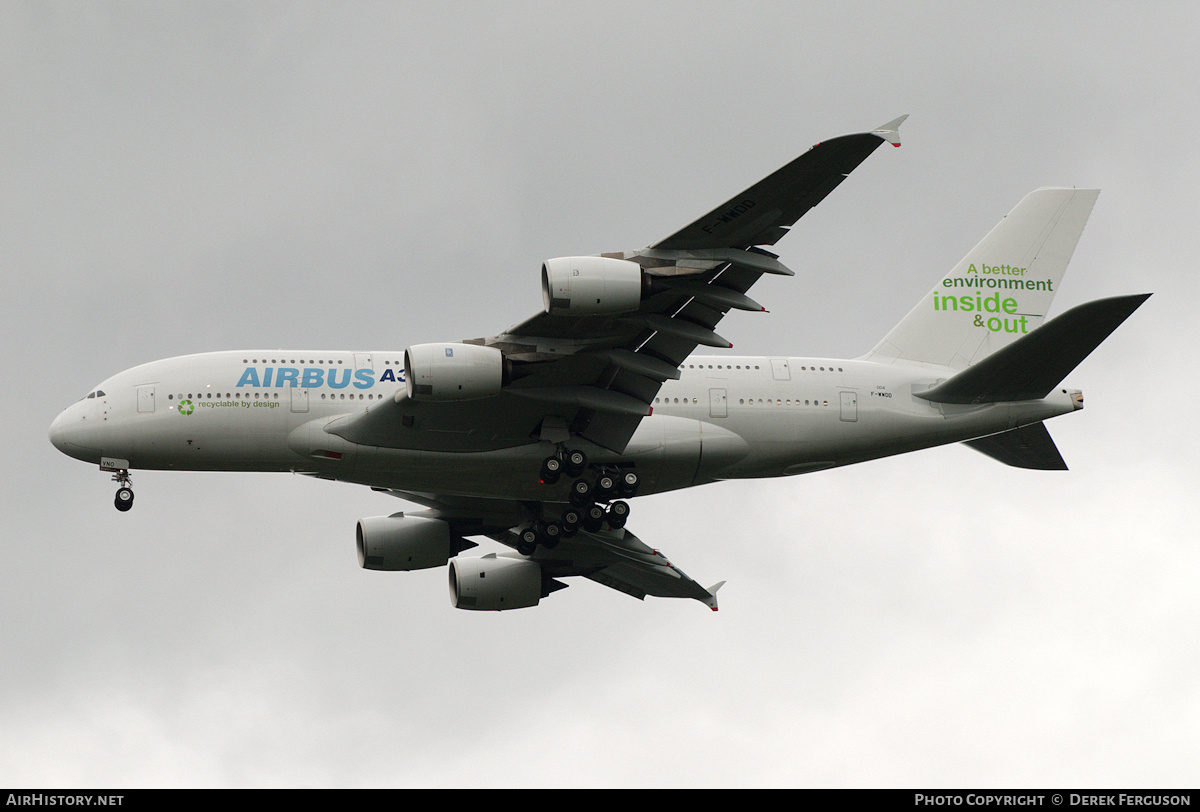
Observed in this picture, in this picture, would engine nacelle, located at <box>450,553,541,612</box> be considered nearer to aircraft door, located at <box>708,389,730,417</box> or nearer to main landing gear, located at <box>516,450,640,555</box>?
main landing gear, located at <box>516,450,640,555</box>

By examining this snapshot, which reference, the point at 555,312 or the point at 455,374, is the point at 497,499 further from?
the point at 555,312

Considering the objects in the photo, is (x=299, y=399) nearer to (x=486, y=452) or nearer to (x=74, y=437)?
(x=486, y=452)

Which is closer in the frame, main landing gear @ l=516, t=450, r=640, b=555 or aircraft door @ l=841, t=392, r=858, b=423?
main landing gear @ l=516, t=450, r=640, b=555

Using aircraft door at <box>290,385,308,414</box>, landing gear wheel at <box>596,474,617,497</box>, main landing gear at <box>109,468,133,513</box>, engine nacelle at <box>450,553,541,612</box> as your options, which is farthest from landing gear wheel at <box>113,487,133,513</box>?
landing gear wheel at <box>596,474,617,497</box>

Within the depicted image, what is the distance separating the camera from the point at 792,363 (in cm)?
3916

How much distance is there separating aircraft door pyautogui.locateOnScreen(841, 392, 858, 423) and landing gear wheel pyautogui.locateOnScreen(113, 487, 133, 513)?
1892 centimetres

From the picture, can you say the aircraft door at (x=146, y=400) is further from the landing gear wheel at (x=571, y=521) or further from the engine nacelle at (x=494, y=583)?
the engine nacelle at (x=494, y=583)

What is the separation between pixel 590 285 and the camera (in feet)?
102

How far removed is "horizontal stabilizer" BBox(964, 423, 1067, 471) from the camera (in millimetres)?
39469
